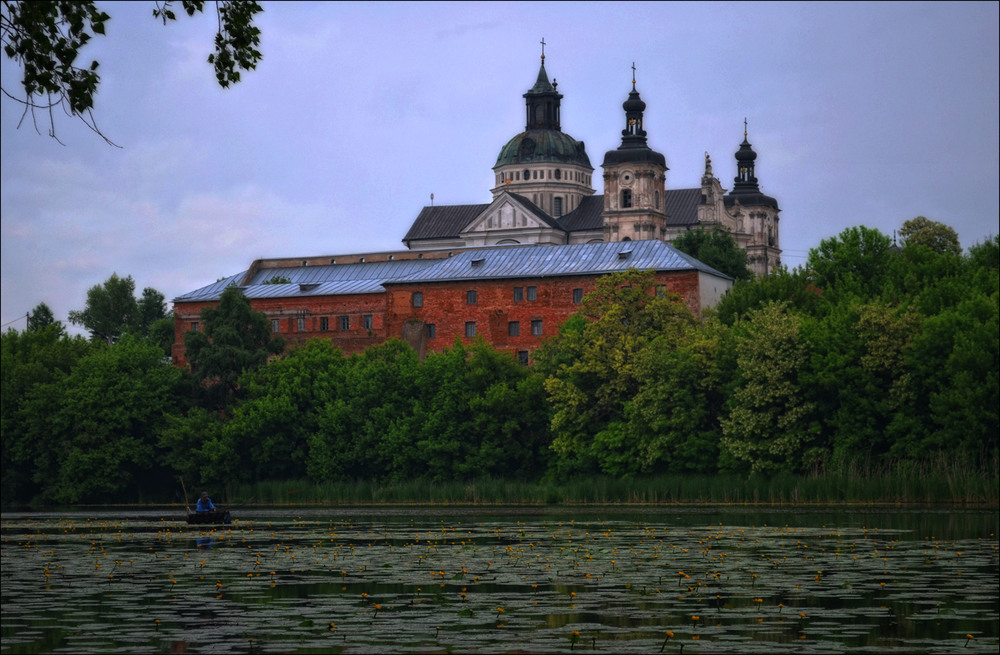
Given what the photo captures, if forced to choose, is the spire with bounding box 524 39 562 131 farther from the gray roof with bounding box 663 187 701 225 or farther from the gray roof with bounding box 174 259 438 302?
the gray roof with bounding box 174 259 438 302

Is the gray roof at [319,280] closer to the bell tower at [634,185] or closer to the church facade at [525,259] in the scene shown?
the church facade at [525,259]

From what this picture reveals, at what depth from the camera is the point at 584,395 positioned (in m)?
60.2

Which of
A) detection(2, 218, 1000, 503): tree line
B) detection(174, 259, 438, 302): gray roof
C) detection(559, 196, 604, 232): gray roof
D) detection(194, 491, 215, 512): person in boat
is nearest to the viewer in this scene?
detection(194, 491, 215, 512): person in boat

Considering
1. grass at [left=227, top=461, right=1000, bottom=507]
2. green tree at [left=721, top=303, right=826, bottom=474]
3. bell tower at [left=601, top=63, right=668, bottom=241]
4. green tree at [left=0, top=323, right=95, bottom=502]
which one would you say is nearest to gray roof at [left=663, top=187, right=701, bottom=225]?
bell tower at [left=601, top=63, right=668, bottom=241]

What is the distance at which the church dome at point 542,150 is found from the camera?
148 meters

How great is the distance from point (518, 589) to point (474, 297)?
63.6 metres

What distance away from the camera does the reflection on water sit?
17.2m

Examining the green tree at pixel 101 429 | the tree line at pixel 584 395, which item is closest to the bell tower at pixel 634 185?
the tree line at pixel 584 395

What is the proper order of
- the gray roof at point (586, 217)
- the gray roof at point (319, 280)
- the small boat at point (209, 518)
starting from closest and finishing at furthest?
the small boat at point (209, 518)
the gray roof at point (319, 280)
the gray roof at point (586, 217)

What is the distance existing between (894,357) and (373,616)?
37.4m

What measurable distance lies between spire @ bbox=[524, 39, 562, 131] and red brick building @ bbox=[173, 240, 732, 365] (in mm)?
58394

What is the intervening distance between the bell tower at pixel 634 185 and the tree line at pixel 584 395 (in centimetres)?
4886

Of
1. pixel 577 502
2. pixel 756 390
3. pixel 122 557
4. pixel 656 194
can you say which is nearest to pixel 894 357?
pixel 756 390

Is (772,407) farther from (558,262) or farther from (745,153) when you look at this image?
(745,153)
